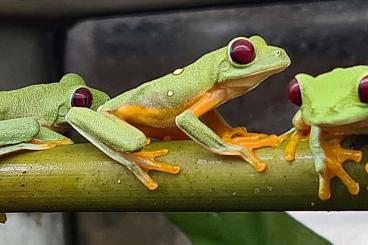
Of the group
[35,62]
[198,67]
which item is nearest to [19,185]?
[198,67]

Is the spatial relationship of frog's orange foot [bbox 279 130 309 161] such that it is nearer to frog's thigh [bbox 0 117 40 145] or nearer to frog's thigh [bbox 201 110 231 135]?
frog's thigh [bbox 201 110 231 135]

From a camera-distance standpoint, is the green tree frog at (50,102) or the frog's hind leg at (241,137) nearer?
the frog's hind leg at (241,137)

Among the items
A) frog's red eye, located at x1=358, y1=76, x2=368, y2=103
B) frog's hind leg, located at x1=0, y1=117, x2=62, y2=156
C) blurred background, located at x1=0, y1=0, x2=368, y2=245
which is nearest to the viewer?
frog's red eye, located at x1=358, y1=76, x2=368, y2=103

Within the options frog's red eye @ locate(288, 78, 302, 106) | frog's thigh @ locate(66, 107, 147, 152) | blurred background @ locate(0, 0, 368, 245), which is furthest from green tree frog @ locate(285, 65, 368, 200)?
blurred background @ locate(0, 0, 368, 245)

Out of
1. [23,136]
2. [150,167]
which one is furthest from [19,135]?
[150,167]

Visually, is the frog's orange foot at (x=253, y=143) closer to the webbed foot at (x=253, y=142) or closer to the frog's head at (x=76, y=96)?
the webbed foot at (x=253, y=142)

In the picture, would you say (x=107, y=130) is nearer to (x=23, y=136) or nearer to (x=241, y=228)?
(x=23, y=136)

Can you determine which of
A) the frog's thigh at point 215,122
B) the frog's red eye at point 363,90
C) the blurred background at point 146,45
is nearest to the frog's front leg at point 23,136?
the frog's thigh at point 215,122
